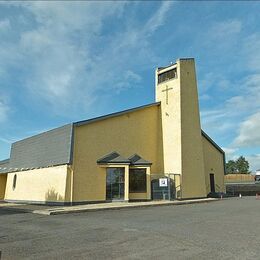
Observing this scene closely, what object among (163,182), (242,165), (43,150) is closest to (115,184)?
(163,182)

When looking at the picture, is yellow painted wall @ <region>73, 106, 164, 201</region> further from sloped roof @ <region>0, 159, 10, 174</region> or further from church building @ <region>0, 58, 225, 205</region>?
sloped roof @ <region>0, 159, 10, 174</region>

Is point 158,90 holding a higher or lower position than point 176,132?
higher

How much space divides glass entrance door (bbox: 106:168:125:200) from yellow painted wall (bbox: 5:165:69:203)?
11.0 feet

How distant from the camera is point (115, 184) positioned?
25.1 m

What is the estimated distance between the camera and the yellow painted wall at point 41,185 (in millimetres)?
23750

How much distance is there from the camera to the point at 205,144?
1291 inches

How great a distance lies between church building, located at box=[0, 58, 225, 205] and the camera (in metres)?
24.1

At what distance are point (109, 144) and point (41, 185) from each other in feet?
20.8

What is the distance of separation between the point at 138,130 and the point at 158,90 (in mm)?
4601

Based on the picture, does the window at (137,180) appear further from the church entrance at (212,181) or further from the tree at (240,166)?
the tree at (240,166)

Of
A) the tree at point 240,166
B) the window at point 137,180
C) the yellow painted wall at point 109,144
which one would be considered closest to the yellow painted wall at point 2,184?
the yellow painted wall at point 109,144

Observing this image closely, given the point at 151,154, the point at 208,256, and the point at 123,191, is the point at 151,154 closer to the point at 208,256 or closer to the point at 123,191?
the point at 123,191

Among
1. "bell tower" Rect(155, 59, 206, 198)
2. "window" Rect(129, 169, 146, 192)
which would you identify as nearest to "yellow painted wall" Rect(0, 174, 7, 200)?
"window" Rect(129, 169, 146, 192)

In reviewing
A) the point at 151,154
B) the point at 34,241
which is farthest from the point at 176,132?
the point at 34,241
